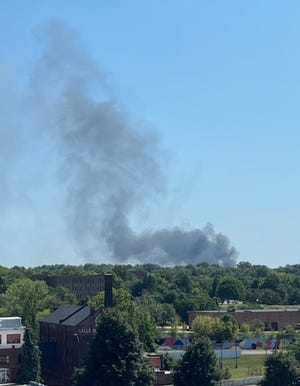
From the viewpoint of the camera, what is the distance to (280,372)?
58750mm

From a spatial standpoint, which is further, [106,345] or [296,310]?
[296,310]

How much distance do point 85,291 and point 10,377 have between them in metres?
99.1

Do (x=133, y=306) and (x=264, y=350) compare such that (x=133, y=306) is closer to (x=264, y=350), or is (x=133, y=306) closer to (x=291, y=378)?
(x=264, y=350)

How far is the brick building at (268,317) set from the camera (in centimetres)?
12756

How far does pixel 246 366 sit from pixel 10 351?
22910mm

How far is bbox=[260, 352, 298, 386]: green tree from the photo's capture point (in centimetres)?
5862

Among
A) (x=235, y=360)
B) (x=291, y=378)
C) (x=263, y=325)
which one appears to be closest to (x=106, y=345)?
(x=291, y=378)

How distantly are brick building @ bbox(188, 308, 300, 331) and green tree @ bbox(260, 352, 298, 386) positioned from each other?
66.5m

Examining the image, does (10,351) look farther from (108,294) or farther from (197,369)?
(197,369)

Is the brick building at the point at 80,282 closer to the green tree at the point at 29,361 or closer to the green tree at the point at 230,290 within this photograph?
the green tree at the point at 230,290

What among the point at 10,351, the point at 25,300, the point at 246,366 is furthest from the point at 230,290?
the point at 10,351

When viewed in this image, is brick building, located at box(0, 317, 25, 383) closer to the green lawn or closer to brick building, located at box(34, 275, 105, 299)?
the green lawn

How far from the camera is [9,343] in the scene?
77875 millimetres

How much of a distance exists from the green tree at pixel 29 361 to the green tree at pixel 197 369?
1810cm
